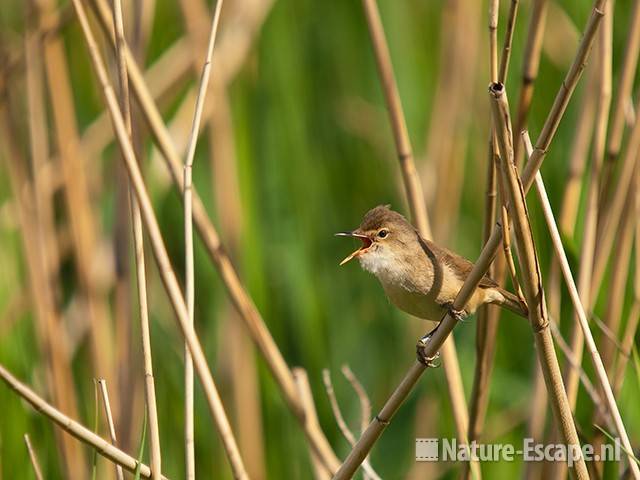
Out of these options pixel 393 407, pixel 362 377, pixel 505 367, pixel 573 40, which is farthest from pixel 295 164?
pixel 393 407

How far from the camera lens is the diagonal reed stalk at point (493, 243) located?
64.4 inches

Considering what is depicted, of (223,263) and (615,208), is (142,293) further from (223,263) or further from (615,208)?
(615,208)

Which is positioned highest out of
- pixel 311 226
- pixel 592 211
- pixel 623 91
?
pixel 623 91

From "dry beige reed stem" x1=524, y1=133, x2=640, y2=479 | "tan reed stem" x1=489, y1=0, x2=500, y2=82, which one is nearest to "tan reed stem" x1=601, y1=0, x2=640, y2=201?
Answer: "tan reed stem" x1=489, y1=0, x2=500, y2=82

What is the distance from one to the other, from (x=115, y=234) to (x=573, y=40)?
2.10 m

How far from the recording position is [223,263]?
8.32 feet

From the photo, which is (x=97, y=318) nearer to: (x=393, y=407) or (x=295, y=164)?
(x=295, y=164)

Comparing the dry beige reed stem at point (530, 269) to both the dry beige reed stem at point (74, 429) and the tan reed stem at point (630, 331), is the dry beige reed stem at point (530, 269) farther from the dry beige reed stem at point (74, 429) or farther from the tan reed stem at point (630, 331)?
the dry beige reed stem at point (74, 429)

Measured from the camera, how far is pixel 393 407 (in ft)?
6.24

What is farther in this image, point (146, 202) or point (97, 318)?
point (97, 318)

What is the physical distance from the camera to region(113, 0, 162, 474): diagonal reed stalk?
1900 millimetres

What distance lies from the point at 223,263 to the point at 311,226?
1.14 meters

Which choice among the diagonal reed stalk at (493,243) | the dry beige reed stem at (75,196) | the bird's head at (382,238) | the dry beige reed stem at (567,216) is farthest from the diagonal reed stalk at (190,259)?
the dry beige reed stem at (75,196)

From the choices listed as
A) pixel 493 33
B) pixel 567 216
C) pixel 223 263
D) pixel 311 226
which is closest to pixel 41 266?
pixel 223 263
